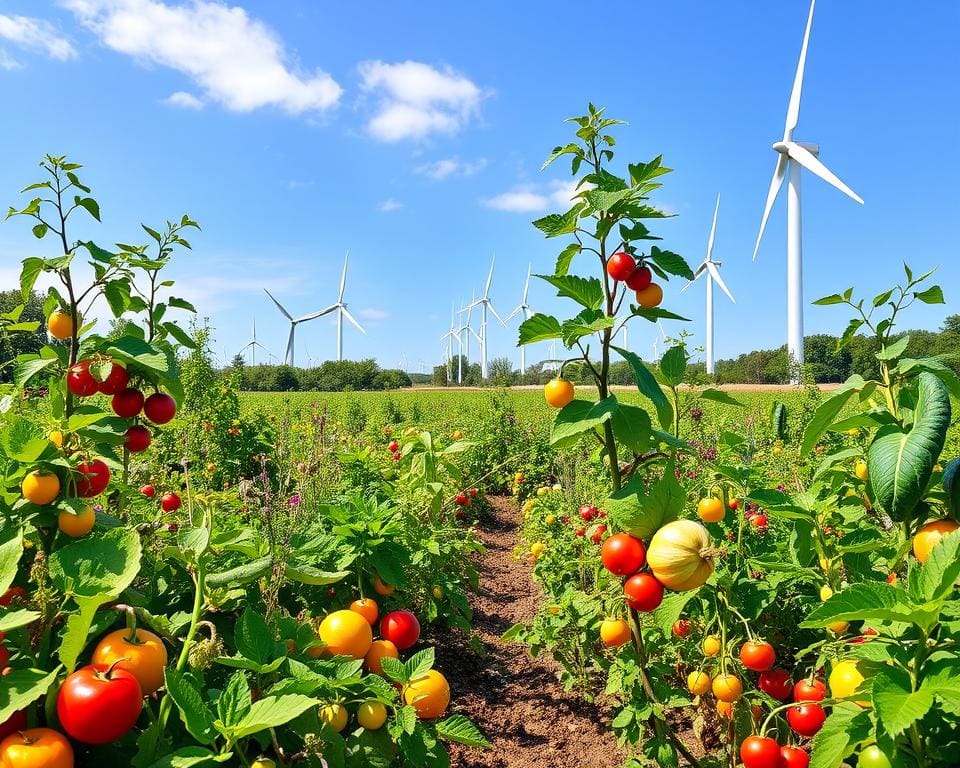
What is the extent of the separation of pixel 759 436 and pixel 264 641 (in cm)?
803

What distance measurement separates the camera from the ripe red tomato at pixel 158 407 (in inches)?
62.8

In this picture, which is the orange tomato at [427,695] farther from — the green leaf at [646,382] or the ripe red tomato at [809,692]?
the ripe red tomato at [809,692]

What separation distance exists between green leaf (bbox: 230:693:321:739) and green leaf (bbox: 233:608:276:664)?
155 mm

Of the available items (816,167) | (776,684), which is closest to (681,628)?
(776,684)

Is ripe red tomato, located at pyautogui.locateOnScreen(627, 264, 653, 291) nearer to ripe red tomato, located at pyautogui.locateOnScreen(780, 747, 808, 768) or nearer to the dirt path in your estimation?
ripe red tomato, located at pyautogui.locateOnScreen(780, 747, 808, 768)

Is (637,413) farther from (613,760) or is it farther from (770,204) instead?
(770,204)

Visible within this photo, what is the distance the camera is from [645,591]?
1392mm

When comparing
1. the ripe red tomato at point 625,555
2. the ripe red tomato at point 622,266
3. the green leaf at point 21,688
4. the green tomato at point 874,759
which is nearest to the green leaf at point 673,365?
the ripe red tomato at point 622,266

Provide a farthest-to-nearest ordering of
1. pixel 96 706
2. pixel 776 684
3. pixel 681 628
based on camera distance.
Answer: pixel 681 628 → pixel 776 684 → pixel 96 706

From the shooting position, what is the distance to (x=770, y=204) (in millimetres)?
20438

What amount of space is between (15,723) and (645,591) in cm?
129

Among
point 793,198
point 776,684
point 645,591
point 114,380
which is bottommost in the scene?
point 776,684

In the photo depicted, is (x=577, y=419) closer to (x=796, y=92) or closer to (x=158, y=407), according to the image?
(x=158, y=407)

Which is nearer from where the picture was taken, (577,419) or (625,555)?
(625,555)
